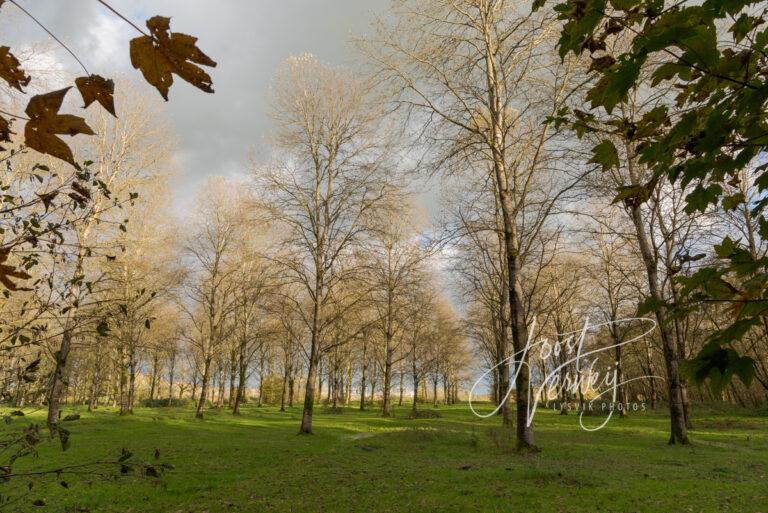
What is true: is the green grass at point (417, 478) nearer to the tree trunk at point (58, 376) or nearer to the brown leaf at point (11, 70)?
the tree trunk at point (58, 376)

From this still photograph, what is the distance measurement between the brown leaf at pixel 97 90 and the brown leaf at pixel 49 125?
0.22ft

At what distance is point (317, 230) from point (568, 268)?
48.2 ft

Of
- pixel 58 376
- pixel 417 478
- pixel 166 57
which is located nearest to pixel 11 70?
pixel 166 57

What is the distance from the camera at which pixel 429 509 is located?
16.2ft

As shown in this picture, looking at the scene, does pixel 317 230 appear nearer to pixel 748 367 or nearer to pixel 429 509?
pixel 429 509

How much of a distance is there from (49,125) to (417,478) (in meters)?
7.18

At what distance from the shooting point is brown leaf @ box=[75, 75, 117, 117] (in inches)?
33.0

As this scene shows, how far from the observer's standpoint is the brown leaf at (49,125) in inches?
29.1

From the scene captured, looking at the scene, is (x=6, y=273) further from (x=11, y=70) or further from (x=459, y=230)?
(x=459, y=230)

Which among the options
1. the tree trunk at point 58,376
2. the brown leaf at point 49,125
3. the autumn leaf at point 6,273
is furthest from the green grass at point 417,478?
the brown leaf at point 49,125

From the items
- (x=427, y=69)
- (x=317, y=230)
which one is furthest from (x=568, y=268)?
(x=427, y=69)

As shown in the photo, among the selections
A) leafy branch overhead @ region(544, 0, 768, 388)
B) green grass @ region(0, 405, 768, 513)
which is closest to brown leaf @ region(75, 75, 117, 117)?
leafy branch overhead @ region(544, 0, 768, 388)

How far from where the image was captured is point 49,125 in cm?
76

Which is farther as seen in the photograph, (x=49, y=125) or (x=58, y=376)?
(x=58, y=376)
